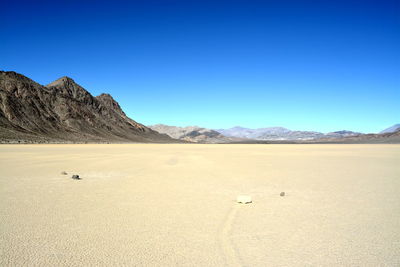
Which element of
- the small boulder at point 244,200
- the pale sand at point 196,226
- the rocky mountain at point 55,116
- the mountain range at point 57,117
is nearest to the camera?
the pale sand at point 196,226

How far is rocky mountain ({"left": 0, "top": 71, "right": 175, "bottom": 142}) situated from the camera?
7056cm

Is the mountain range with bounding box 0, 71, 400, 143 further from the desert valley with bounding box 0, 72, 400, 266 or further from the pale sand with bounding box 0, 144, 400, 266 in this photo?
the pale sand with bounding box 0, 144, 400, 266

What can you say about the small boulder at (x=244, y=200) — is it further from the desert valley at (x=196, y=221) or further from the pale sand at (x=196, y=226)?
the desert valley at (x=196, y=221)

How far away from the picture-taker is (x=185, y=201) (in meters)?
7.18

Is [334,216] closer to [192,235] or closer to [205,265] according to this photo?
[192,235]

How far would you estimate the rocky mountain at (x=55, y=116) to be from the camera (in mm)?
70562

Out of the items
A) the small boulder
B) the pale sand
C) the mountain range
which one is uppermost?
the mountain range

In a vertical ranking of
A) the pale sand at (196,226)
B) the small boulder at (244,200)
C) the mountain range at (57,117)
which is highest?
the mountain range at (57,117)

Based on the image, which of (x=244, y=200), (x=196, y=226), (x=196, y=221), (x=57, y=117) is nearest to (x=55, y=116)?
(x=57, y=117)

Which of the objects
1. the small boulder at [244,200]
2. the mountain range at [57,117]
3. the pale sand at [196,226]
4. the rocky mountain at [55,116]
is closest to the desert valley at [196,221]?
the pale sand at [196,226]

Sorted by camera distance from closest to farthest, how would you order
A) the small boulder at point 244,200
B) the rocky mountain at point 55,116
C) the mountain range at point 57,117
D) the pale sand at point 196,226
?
the pale sand at point 196,226, the small boulder at point 244,200, the mountain range at point 57,117, the rocky mountain at point 55,116

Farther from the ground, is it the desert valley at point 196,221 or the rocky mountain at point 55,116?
the rocky mountain at point 55,116

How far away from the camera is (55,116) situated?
87.3 metres

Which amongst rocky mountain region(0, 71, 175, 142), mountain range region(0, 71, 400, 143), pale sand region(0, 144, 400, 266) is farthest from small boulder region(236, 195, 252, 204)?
rocky mountain region(0, 71, 175, 142)
